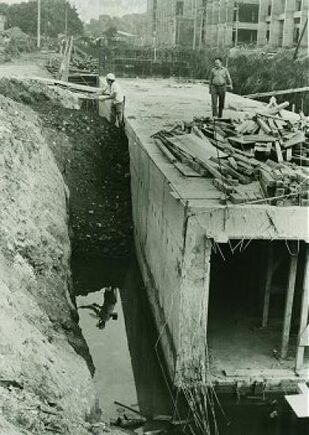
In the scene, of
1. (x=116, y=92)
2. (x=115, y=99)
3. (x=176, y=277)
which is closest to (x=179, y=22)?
(x=115, y=99)

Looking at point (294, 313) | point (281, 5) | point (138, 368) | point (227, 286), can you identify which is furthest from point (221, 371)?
point (281, 5)

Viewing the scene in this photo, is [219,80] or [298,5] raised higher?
[298,5]

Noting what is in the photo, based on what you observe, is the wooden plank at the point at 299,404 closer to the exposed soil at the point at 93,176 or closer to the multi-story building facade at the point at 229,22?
the exposed soil at the point at 93,176

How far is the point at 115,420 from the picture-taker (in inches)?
382

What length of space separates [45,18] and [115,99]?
63829mm

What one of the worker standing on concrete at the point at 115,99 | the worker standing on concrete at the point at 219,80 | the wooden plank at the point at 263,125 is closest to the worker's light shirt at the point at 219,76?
the worker standing on concrete at the point at 219,80

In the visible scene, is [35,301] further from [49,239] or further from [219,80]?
[219,80]

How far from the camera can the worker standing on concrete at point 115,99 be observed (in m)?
21.3

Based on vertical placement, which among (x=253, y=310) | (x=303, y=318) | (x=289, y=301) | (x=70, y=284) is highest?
(x=289, y=301)

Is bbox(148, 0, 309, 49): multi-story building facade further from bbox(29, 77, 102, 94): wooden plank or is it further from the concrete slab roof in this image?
the concrete slab roof

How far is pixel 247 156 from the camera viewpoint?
41.5 feet

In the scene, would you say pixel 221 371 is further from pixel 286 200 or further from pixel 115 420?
pixel 286 200

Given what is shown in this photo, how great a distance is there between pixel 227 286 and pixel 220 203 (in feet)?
15.6

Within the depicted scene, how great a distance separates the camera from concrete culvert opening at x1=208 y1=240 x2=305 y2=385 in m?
11.0
